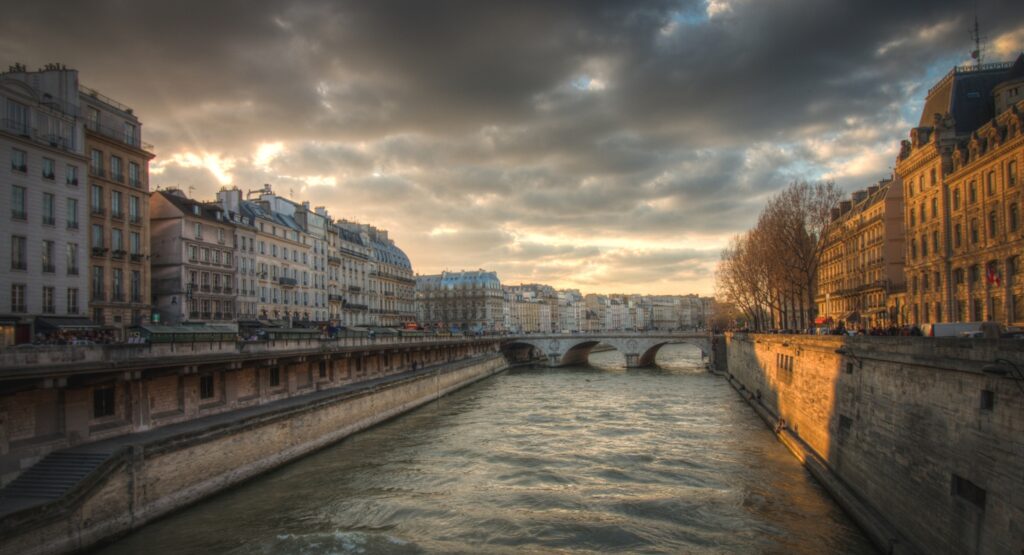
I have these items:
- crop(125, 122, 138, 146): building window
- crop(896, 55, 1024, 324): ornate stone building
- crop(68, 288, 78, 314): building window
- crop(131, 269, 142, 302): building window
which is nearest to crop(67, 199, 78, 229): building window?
crop(68, 288, 78, 314): building window

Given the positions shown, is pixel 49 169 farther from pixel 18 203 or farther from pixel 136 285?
pixel 136 285

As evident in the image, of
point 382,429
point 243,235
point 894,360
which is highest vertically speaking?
point 243,235

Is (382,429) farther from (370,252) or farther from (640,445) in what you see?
(370,252)

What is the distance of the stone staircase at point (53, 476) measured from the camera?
17141mm

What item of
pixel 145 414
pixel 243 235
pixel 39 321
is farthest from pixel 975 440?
pixel 243 235

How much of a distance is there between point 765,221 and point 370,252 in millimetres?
52789

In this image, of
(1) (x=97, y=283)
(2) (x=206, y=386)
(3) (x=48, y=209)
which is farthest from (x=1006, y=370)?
(1) (x=97, y=283)

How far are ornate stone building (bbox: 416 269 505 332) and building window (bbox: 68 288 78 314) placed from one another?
11866 cm

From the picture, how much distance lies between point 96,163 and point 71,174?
3.52 m

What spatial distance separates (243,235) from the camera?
5494cm

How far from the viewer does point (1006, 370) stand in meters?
12.0

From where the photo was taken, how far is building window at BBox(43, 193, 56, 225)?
3097cm

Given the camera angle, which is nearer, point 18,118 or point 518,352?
point 18,118

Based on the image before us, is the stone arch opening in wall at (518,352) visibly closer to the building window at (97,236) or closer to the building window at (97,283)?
the building window at (97,283)
